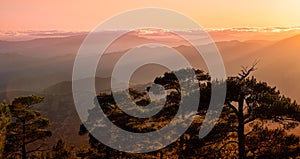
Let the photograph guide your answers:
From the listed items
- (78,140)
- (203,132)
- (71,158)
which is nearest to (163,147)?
(203,132)

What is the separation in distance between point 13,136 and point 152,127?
1104cm

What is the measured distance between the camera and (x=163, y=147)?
28.9m

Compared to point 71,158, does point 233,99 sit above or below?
above

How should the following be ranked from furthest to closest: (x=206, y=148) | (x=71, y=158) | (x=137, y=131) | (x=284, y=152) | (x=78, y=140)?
1. (x=78, y=140)
2. (x=71, y=158)
3. (x=137, y=131)
4. (x=206, y=148)
5. (x=284, y=152)

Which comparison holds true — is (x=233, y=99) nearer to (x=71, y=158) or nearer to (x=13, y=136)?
(x=13, y=136)

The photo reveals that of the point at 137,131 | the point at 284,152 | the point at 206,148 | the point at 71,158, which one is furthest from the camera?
the point at 71,158

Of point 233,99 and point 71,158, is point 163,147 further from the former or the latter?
point 71,158

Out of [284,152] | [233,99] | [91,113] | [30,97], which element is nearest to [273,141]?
[284,152]

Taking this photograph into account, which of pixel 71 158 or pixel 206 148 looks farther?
pixel 71 158

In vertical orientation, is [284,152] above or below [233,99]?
below

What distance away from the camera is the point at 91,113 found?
30.5 m

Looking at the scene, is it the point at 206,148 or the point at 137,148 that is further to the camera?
the point at 137,148

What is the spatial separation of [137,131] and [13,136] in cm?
994

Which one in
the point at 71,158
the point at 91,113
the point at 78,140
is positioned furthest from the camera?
the point at 78,140
